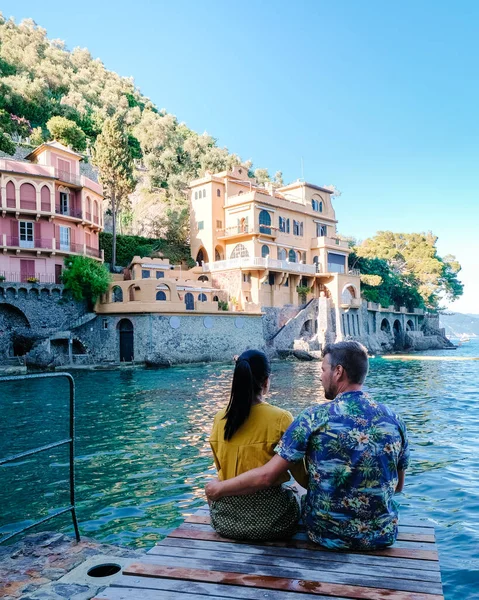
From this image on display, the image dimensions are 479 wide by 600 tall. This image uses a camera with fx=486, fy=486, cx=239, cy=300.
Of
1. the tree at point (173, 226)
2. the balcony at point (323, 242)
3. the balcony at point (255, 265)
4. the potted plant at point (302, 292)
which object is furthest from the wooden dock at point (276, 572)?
the balcony at point (323, 242)

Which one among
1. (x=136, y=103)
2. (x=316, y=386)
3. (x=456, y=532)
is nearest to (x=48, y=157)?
(x=316, y=386)

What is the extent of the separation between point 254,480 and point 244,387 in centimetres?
57

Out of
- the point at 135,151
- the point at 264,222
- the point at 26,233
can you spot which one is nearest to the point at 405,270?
the point at 264,222

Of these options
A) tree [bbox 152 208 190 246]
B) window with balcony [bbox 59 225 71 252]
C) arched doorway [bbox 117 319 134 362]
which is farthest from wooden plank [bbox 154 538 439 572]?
tree [bbox 152 208 190 246]

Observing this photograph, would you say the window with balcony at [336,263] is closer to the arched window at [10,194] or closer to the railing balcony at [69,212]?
the railing balcony at [69,212]

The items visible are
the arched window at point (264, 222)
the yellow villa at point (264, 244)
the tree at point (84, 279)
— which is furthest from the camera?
the arched window at point (264, 222)

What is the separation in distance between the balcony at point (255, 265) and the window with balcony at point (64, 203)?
12.5 metres

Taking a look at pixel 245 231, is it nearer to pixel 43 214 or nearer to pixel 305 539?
pixel 43 214

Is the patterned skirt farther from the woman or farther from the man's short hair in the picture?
the man's short hair

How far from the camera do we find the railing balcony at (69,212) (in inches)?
1349

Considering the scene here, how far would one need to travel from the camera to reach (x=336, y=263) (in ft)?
159

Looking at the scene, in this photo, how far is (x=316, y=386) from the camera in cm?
2203

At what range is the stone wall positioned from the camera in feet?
106

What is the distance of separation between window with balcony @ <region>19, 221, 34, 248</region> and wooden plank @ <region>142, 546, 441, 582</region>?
32.8 m
